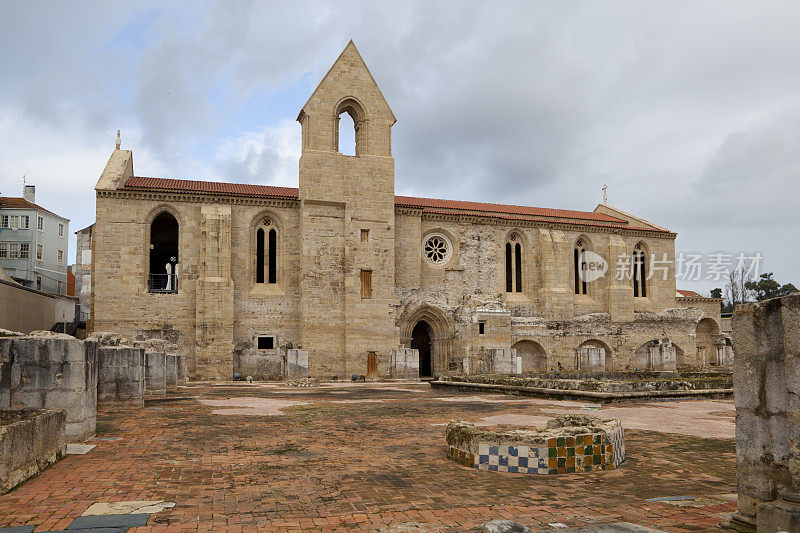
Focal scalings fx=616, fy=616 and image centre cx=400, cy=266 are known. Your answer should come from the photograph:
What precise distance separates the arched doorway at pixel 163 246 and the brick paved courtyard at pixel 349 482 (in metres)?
25.8

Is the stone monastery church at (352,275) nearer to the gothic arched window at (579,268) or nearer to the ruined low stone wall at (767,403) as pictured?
the gothic arched window at (579,268)

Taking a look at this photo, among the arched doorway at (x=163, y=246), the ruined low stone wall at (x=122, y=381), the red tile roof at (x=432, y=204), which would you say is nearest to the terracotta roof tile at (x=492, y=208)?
Result: the red tile roof at (x=432, y=204)

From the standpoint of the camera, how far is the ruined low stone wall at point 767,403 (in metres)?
4.29

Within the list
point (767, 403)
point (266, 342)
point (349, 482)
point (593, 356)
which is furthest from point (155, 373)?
point (593, 356)

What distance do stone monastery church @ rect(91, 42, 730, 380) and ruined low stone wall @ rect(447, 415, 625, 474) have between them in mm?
24633

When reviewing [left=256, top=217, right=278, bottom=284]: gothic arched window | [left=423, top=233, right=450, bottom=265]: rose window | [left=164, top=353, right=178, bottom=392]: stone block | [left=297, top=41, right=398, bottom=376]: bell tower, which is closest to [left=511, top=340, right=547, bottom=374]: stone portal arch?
[left=423, top=233, right=450, bottom=265]: rose window

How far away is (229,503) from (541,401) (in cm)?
1266

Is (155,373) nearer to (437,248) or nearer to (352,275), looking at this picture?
(352,275)

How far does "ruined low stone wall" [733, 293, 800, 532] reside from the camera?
4293mm

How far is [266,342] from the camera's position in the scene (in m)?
32.5

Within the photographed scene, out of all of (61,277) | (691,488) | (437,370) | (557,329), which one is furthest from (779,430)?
(61,277)

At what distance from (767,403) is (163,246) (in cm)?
3883

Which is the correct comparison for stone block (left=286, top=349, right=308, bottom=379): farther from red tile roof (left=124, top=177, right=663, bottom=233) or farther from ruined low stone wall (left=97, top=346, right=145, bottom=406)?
ruined low stone wall (left=97, top=346, right=145, bottom=406)

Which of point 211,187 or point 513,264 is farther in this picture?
point 513,264
